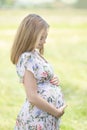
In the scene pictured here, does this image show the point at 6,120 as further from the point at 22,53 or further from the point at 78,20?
the point at 78,20

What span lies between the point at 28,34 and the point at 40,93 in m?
0.49

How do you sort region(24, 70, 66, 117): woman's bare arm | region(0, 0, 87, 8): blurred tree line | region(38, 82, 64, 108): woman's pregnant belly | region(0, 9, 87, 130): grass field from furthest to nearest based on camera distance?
region(0, 0, 87, 8): blurred tree line, region(0, 9, 87, 130): grass field, region(38, 82, 64, 108): woman's pregnant belly, region(24, 70, 66, 117): woman's bare arm

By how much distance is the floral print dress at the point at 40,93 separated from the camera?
13.3 ft

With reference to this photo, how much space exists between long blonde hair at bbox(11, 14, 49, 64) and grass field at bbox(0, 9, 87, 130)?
7.27ft

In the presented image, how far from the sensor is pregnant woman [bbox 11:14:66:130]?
4.02m

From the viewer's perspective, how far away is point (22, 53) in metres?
4.10

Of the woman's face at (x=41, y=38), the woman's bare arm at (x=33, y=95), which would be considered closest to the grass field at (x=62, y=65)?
the woman's bare arm at (x=33, y=95)

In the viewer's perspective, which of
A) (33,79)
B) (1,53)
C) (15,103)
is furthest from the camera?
(1,53)

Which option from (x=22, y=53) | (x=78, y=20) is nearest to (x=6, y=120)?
(x=22, y=53)

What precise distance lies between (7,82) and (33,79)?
A: 5.30m

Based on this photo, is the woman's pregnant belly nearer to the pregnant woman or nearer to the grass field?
the pregnant woman

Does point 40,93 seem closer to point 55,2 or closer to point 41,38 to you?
point 41,38

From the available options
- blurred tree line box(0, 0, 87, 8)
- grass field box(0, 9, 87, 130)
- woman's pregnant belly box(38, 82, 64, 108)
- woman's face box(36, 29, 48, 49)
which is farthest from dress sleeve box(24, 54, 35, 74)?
blurred tree line box(0, 0, 87, 8)

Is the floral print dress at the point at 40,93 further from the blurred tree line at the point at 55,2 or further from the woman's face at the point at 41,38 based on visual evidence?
the blurred tree line at the point at 55,2
